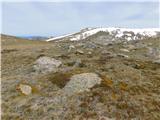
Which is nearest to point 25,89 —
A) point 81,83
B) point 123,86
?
point 81,83

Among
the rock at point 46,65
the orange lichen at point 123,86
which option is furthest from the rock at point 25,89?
the orange lichen at point 123,86

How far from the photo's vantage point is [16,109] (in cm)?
1917

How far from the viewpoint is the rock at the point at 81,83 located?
68.1 ft

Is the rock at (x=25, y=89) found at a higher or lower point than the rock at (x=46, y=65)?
lower

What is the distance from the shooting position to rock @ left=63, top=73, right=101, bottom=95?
20.8m

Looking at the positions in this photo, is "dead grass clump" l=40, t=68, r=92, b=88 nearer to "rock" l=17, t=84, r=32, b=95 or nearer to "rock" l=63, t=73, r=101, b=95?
"rock" l=63, t=73, r=101, b=95

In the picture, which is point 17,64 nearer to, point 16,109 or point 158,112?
point 16,109

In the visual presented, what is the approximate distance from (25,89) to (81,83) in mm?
4249

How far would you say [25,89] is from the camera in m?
22.0

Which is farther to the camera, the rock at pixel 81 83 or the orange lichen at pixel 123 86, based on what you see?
the orange lichen at pixel 123 86

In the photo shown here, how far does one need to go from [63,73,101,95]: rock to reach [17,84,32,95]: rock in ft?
8.70

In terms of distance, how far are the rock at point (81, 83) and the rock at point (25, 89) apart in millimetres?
2650

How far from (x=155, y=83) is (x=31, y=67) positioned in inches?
465

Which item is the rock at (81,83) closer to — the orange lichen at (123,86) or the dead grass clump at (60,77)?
the dead grass clump at (60,77)
